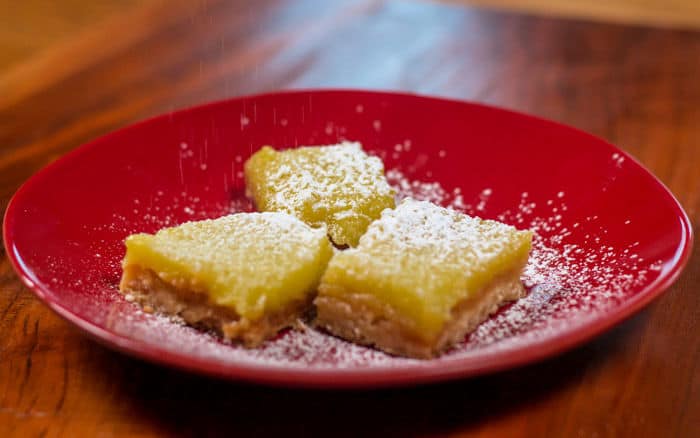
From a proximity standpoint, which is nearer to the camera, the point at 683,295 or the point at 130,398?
the point at 130,398

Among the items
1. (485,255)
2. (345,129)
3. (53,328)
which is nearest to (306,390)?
(485,255)

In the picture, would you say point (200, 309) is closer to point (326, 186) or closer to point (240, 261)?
point (240, 261)

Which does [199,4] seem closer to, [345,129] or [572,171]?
[345,129]

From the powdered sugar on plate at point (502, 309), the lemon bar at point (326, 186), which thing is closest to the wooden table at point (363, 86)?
the powdered sugar on plate at point (502, 309)

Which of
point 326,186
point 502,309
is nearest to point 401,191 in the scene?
point 326,186

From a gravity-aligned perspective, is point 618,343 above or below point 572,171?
below

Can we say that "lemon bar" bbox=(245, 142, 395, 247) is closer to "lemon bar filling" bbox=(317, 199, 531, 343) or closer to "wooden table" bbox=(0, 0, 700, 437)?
"lemon bar filling" bbox=(317, 199, 531, 343)
